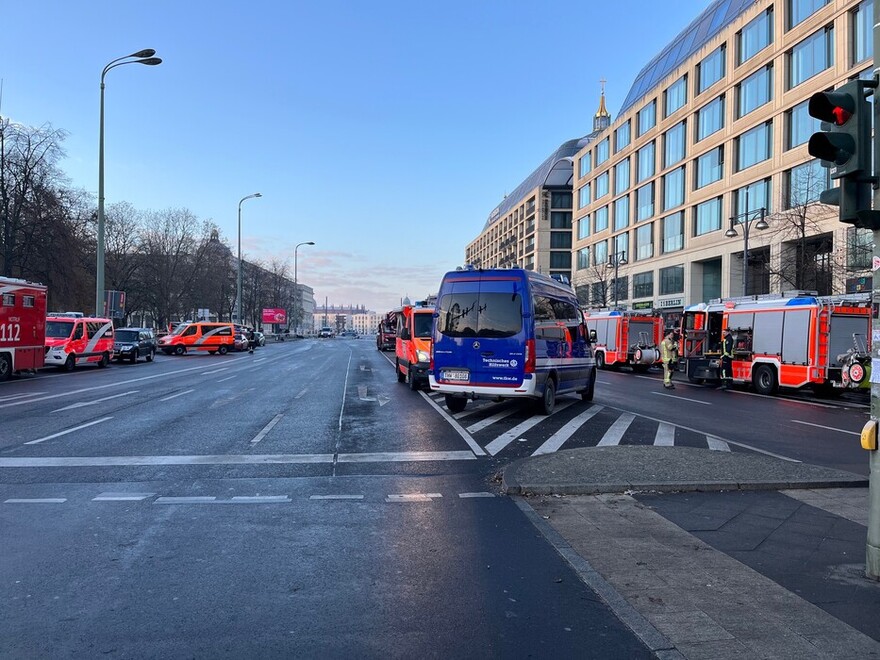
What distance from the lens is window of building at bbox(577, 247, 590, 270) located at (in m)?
67.0

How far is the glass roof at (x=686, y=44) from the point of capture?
4531 cm

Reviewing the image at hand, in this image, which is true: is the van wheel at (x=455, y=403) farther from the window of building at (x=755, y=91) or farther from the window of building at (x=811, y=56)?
the window of building at (x=755, y=91)

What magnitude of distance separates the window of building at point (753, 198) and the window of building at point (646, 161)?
13043 millimetres

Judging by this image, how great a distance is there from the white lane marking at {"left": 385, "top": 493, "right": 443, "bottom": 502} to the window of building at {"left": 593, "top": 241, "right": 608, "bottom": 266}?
56.8m

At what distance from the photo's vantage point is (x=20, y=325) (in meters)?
21.1

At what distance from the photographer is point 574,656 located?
352 cm

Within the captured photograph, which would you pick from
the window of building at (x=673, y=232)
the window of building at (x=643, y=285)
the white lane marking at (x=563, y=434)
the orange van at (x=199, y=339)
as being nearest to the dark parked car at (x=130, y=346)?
the orange van at (x=199, y=339)

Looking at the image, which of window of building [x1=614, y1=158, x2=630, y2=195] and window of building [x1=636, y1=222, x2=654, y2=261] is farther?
window of building [x1=614, y1=158, x2=630, y2=195]

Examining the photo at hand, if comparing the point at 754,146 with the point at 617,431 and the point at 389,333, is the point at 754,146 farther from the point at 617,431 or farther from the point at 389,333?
the point at 617,431

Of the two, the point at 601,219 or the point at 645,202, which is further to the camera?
the point at 601,219

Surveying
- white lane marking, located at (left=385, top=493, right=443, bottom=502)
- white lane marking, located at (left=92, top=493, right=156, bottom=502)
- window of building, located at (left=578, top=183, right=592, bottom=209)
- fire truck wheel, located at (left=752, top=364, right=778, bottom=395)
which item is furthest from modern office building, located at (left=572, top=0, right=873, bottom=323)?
white lane marking, located at (left=92, top=493, right=156, bottom=502)

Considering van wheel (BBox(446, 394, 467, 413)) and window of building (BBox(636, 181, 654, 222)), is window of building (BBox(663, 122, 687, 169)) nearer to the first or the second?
window of building (BBox(636, 181, 654, 222))

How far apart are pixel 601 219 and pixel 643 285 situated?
1254 centimetres

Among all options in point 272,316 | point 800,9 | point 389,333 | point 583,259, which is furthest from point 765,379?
point 272,316
